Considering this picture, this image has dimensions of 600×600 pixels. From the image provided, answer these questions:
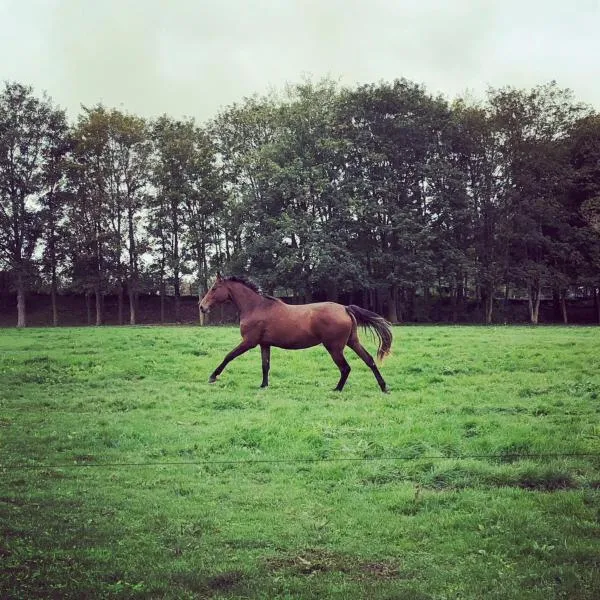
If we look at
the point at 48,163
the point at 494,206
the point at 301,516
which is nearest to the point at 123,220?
the point at 48,163

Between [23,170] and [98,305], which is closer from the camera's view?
[23,170]

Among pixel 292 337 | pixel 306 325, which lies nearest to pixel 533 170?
pixel 306 325

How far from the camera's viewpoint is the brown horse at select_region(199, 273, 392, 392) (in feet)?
38.9

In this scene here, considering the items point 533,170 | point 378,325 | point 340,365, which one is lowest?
point 340,365

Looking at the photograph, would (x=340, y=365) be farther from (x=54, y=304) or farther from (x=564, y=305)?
(x=564, y=305)

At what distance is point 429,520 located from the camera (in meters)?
5.37

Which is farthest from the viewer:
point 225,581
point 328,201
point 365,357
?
point 328,201

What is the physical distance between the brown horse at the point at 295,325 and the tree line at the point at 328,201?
2.20 m

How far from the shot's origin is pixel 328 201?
17625 mm

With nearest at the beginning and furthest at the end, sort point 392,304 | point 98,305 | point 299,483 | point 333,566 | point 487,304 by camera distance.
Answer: point 333,566 < point 299,483 < point 392,304 < point 98,305 < point 487,304

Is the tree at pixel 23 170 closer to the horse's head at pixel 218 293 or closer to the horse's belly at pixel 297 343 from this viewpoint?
the horse's head at pixel 218 293

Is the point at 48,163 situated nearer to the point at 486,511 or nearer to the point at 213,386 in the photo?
the point at 213,386

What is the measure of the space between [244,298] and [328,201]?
6.31 meters

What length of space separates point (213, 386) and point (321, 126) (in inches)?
844
